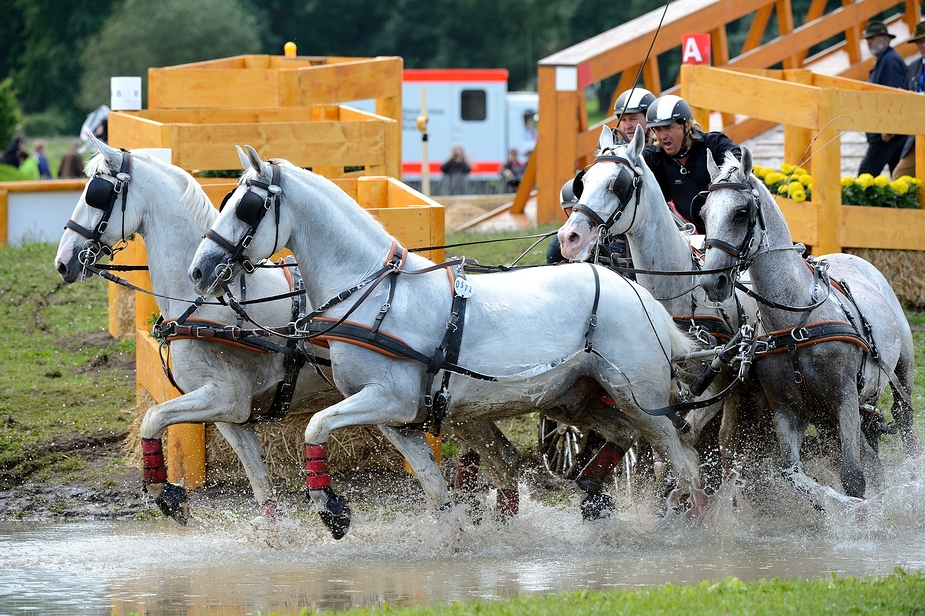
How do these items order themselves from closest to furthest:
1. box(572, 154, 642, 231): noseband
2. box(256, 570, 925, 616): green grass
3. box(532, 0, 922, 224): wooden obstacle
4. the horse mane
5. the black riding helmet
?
1. box(256, 570, 925, 616): green grass
2. box(572, 154, 642, 231): noseband
3. the horse mane
4. the black riding helmet
5. box(532, 0, 922, 224): wooden obstacle

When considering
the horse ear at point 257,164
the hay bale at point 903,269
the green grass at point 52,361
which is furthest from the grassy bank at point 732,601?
the hay bale at point 903,269

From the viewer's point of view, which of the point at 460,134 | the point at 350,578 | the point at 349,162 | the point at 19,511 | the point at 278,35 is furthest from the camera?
the point at 278,35

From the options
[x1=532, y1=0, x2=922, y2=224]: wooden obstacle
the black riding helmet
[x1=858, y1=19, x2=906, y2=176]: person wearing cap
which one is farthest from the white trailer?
the black riding helmet

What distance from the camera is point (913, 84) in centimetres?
1253

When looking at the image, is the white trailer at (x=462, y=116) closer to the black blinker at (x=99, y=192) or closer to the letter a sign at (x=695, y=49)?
the letter a sign at (x=695, y=49)

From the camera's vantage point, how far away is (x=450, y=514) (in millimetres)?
6551

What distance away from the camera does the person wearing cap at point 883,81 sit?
39.6 ft

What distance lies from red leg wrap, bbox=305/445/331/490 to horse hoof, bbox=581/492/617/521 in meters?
1.53

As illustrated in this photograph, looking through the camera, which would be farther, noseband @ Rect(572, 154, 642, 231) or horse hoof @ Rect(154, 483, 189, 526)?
horse hoof @ Rect(154, 483, 189, 526)

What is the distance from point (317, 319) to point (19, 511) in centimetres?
285

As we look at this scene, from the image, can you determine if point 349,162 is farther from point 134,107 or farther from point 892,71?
point 892,71

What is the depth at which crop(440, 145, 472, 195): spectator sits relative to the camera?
2730cm

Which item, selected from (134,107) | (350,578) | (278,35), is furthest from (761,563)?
(278,35)

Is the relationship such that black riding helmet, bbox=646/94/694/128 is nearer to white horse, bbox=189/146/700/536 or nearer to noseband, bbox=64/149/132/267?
white horse, bbox=189/146/700/536
